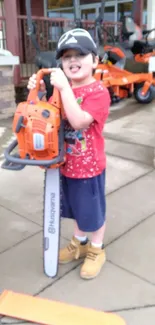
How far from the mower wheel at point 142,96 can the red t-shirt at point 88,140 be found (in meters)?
4.76

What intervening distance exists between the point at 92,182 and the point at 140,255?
70cm

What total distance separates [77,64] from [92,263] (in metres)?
1.14

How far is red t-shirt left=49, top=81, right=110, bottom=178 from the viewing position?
1830 mm

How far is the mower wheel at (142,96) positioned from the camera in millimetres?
6477

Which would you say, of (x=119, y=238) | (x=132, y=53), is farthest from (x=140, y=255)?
(x=132, y=53)

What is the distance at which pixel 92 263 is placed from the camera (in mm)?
2195

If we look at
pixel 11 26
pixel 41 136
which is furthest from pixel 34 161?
pixel 11 26

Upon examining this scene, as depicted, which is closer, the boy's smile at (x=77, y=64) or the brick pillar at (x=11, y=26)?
the boy's smile at (x=77, y=64)

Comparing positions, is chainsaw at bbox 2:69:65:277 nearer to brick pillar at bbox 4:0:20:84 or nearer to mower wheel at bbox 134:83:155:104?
mower wheel at bbox 134:83:155:104

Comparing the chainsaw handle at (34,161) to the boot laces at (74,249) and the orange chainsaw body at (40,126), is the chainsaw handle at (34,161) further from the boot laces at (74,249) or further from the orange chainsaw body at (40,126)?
the boot laces at (74,249)

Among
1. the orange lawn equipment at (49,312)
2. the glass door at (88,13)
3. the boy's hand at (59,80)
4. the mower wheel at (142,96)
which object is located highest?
the glass door at (88,13)

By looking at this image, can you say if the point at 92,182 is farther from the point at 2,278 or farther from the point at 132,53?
the point at 132,53

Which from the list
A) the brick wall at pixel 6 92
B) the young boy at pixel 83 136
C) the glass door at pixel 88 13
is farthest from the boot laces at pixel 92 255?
the glass door at pixel 88 13

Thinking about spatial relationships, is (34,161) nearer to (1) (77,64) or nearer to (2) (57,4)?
(1) (77,64)
